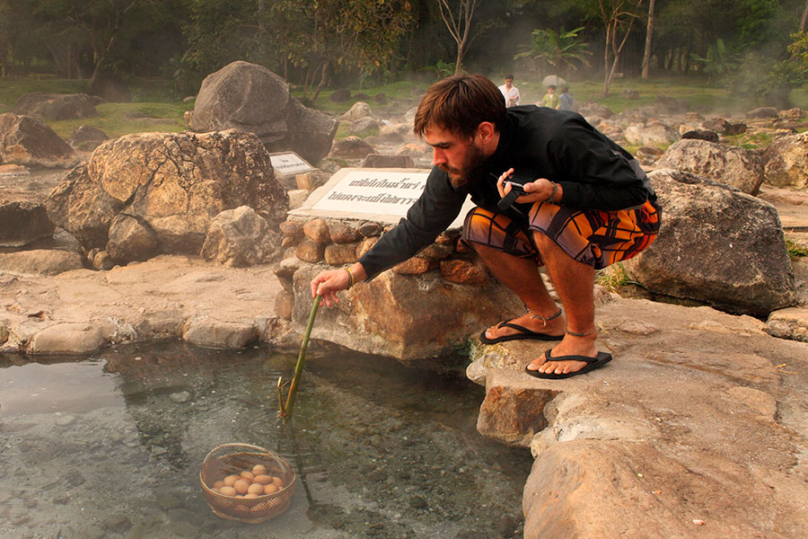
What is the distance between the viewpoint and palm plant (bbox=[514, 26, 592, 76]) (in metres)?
26.6

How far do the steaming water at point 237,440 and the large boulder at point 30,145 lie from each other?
717cm

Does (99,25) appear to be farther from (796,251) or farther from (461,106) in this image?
(461,106)

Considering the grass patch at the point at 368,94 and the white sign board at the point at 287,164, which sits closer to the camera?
the white sign board at the point at 287,164

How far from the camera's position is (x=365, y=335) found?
12.4ft

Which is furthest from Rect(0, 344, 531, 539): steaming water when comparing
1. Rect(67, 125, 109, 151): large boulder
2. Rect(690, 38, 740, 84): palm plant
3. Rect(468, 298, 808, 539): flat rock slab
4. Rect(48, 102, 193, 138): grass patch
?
Rect(690, 38, 740, 84): palm plant

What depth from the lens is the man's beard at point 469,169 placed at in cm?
245

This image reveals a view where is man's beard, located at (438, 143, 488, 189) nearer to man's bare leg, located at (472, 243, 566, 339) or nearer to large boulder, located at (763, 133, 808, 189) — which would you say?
man's bare leg, located at (472, 243, 566, 339)

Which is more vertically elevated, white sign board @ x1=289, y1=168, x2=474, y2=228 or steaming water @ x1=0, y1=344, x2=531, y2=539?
white sign board @ x1=289, y1=168, x2=474, y2=228

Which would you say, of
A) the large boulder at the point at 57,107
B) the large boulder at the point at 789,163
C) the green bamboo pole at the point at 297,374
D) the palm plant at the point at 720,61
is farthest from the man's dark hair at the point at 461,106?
the palm plant at the point at 720,61

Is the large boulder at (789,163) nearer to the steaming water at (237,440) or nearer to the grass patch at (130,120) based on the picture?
the steaming water at (237,440)

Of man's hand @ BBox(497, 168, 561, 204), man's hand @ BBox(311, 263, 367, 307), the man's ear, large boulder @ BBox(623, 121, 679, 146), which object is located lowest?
large boulder @ BBox(623, 121, 679, 146)

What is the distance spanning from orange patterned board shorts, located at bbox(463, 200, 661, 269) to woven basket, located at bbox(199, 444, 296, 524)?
1226 mm

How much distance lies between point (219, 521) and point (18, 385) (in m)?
1.71

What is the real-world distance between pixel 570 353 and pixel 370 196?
5.70 ft
